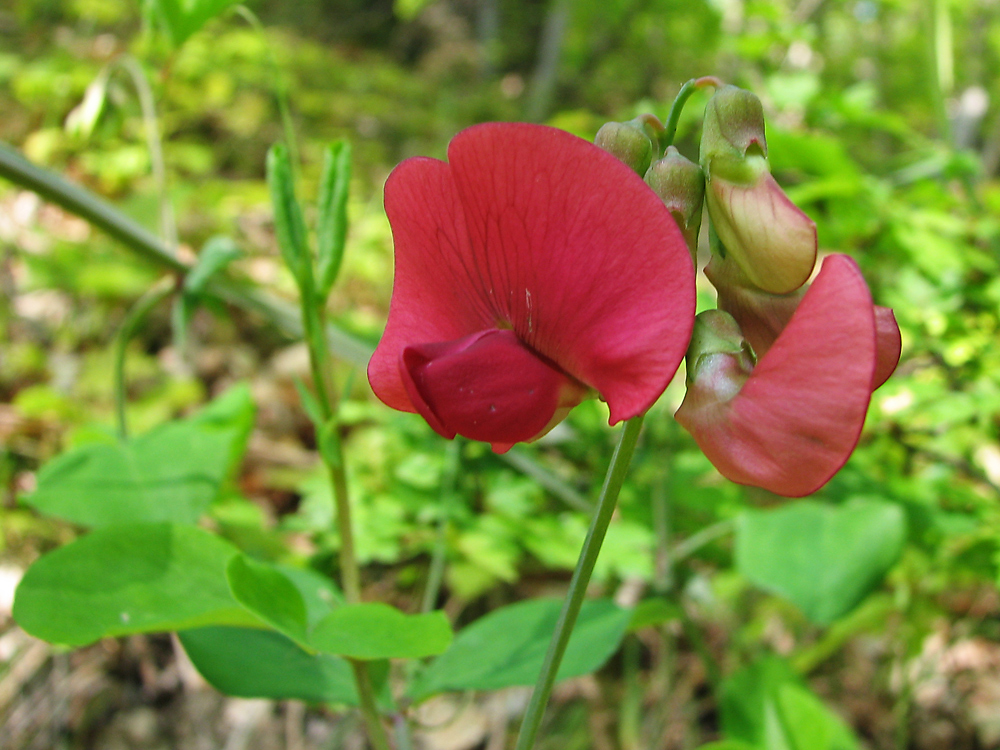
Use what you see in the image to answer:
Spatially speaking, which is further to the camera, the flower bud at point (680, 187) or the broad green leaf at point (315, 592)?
the broad green leaf at point (315, 592)

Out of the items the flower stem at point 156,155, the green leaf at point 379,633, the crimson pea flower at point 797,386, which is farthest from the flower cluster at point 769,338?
the flower stem at point 156,155

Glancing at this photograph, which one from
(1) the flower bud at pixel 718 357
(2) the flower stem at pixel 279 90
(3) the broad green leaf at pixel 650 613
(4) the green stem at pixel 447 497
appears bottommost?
(4) the green stem at pixel 447 497

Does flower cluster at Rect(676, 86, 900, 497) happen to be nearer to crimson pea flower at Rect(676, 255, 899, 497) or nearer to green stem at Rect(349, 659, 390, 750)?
crimson pea flower at Rect(676, 255, 899, 497)

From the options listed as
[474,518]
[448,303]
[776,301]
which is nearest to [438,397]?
[448,303]

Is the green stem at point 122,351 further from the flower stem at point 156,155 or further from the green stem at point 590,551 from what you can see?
the green stem at point 590,551

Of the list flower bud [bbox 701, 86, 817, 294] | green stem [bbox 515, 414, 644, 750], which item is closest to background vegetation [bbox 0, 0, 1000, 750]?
green stem [bbox 515, 414, 644, 750]

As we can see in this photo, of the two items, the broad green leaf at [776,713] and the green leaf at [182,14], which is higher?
the green leaf at [182,14]
